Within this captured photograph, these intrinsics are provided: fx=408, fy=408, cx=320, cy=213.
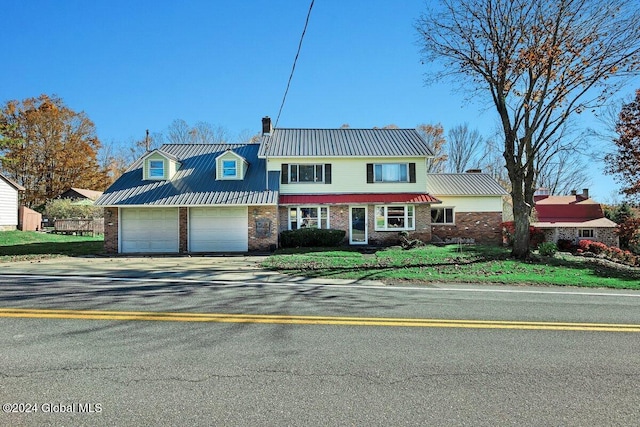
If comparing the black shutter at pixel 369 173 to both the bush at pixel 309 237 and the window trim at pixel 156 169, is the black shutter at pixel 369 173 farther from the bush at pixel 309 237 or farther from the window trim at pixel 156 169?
the window trim at pixel 156 169

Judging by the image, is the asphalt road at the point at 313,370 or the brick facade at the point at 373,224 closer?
the asphalt road at the point at 313,370

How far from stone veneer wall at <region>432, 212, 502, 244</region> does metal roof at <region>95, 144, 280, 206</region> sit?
12.0m

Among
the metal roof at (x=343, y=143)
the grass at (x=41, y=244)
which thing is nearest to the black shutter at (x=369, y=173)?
the metal roof at (x=343, y=143)

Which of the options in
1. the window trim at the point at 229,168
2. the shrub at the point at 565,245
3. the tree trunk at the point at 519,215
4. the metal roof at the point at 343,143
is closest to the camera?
the tree trunk at the point at 519,215

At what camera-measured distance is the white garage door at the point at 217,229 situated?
21219 mm

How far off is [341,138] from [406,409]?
79.3 feet

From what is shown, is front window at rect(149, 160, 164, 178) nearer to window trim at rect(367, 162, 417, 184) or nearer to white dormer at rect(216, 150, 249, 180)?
white dormer at rect(216, 150, 249, 180)

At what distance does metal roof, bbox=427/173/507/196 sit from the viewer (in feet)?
89.1

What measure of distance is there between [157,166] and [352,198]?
11285mm

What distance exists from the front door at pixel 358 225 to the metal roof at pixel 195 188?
4713 mm

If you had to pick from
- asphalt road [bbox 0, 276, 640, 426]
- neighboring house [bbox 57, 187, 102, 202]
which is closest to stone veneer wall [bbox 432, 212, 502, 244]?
asphalt road [bbox 0, 276, 640, 426]

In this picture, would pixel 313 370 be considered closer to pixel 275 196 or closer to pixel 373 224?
pixel 275 196

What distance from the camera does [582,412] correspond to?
11.8ft

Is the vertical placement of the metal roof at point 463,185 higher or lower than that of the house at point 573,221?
higher
